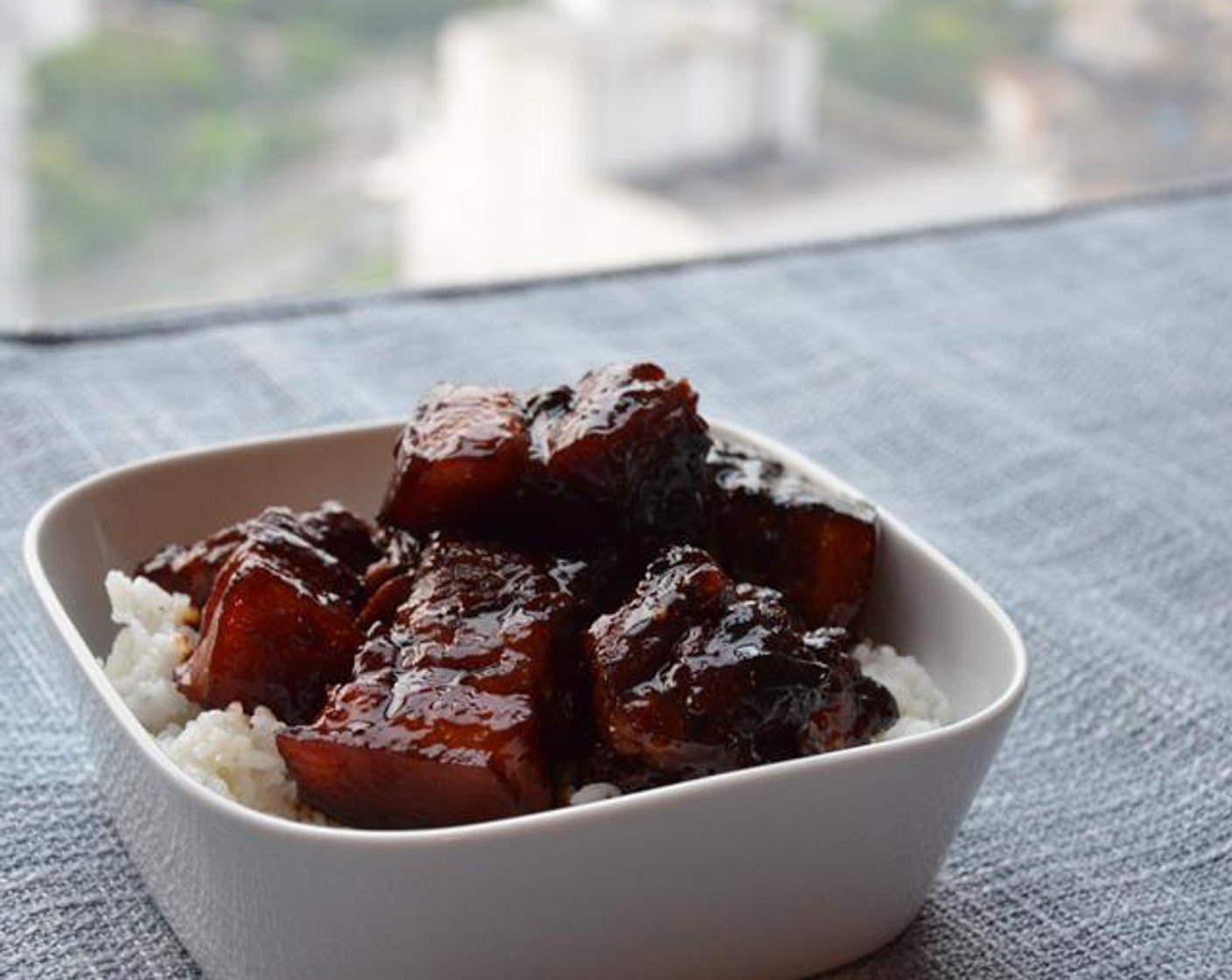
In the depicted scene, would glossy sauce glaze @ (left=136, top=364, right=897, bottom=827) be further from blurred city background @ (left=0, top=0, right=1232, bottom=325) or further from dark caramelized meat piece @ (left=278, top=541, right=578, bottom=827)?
blurred city background @ (left=0, top=0, right=1232, bottom=325)

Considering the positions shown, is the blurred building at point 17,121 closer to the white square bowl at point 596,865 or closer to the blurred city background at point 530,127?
the blurred city background at point 530,127

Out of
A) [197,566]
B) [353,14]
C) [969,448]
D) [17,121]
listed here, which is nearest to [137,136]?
[17,121]

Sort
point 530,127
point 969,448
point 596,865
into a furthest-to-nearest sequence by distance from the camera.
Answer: point 530,127 → point 969,448 → point 596,865

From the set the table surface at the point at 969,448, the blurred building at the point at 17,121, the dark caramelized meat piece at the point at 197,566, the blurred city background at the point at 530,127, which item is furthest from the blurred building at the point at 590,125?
the dark caramelized meat piece at the point at 197,566

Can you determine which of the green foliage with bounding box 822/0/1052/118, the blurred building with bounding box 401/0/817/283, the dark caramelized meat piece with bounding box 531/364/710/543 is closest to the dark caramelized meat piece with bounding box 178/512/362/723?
the dark caramelized meat piece with bounding box 531/364/710/543

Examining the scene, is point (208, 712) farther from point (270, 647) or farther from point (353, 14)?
point (353, 14)
